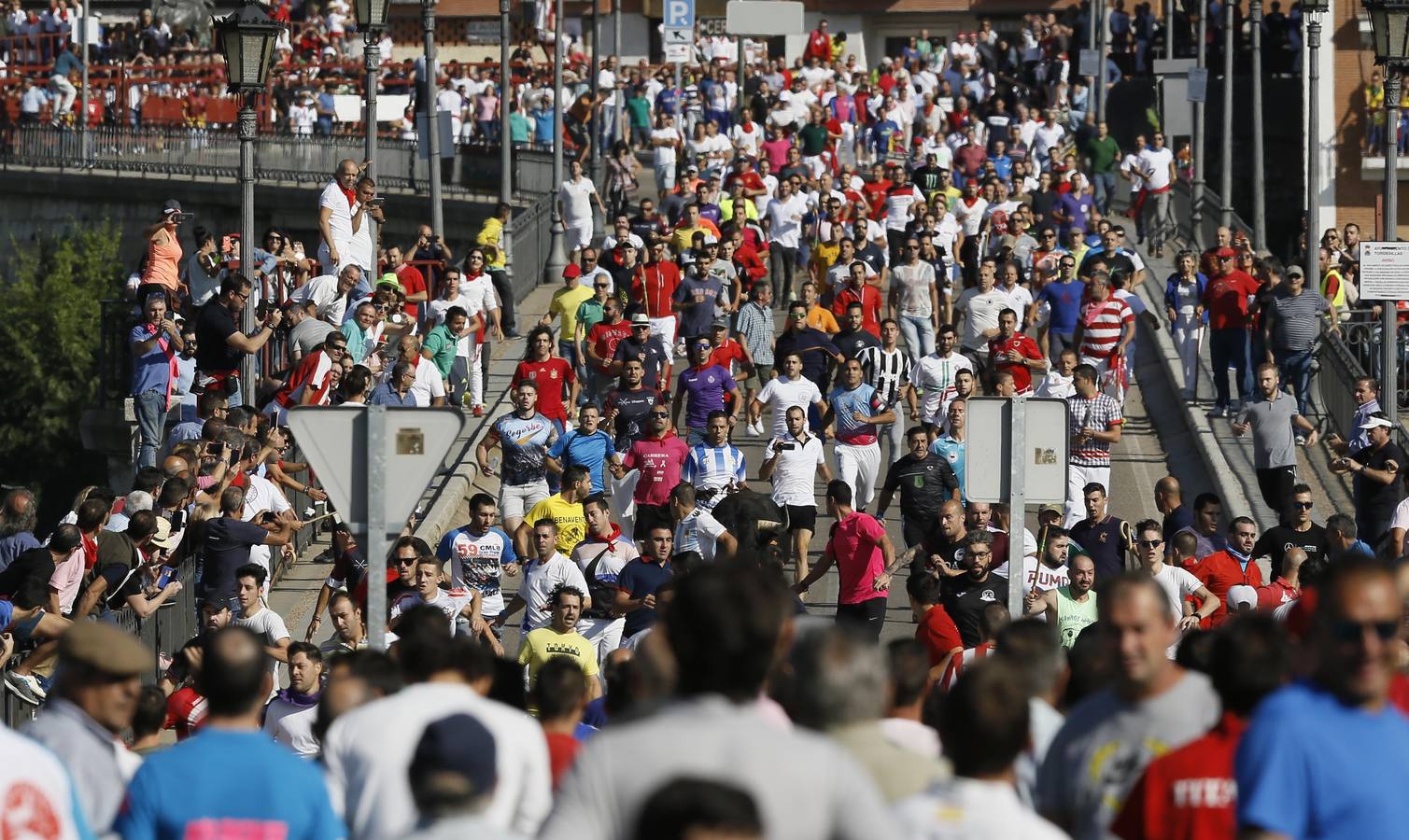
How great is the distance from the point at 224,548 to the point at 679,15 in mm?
22656

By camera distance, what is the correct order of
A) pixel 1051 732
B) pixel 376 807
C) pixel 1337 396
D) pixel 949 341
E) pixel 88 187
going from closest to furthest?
pixel 376 807 < pixel 1051 732 < pixel 949 341 < pixel 1337 396 < pixel 88 187

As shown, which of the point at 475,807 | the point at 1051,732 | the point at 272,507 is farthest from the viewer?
the point at 272,507

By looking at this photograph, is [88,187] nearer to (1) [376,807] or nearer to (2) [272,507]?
(2) [272,507]

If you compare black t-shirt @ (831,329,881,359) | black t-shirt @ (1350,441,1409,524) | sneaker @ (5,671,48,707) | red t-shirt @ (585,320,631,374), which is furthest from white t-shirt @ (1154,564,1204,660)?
red t-shirt @ (585,320,631,374)

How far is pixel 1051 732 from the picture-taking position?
6.96 m

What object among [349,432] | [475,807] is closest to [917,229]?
[349,432]

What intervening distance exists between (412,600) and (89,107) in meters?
37.4

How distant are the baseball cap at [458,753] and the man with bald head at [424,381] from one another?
46.8ft

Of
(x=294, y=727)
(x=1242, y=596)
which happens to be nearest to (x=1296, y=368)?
(x=1242, y=596)

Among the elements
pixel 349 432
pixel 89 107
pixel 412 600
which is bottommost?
pixel 412 600

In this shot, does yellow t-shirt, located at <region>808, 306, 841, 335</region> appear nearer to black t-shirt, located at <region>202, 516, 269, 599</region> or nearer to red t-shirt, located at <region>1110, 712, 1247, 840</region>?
black t-shirt, located at <region>202, 516, 269, 599</region>

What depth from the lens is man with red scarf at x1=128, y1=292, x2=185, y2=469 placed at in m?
21.1

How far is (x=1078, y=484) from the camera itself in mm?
17938

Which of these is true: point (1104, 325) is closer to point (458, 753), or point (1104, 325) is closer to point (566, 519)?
point (566, 519)
